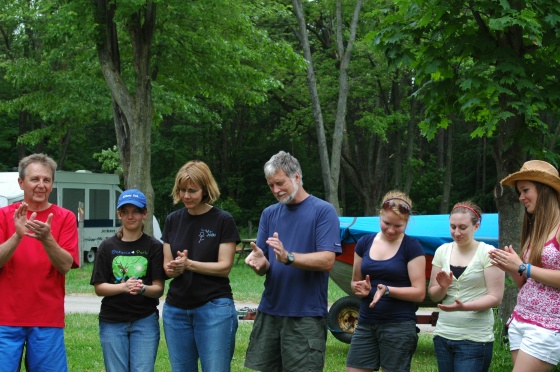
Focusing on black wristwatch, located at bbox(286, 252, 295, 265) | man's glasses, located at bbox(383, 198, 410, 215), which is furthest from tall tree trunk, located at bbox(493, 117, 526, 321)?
black wristwatch, located at bbox(286, 252, 295, 265)

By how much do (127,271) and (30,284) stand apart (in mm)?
644

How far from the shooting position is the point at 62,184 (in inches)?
975

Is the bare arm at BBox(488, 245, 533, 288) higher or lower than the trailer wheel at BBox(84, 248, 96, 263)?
higher

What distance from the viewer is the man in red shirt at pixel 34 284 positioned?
5.03 metres

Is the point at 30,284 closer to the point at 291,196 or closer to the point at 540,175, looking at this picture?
the point at 291,196

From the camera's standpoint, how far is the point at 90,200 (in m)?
25.7

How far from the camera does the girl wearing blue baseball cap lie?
5.32 m

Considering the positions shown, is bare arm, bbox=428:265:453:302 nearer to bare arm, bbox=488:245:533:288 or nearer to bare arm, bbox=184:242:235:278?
bare arm, bbox=488:245:533:288

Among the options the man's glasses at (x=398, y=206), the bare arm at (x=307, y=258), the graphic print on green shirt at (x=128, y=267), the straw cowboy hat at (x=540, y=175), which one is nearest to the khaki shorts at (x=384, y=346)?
the bare arm at (x=307, y=258)

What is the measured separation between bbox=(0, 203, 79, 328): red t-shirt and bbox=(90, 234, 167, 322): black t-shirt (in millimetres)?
263

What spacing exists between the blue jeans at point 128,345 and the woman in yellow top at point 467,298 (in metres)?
1.98

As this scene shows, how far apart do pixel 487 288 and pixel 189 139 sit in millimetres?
38025

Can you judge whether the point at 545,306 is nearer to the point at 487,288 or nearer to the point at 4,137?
the point at 487,288

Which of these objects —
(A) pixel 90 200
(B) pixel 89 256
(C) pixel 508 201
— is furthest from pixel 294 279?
(A) pixel 90 200
